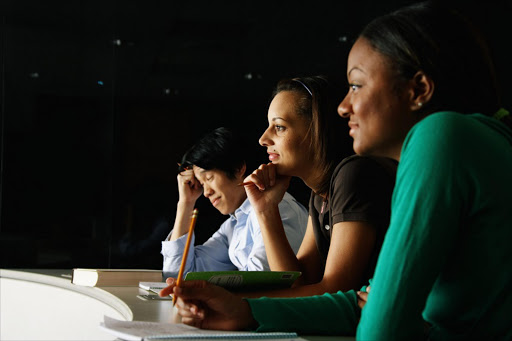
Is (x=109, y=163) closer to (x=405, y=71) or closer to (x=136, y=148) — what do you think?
(x=136, y=148)

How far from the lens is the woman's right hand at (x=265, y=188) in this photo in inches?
77.5

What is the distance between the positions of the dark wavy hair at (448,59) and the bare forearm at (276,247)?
0.99 metres

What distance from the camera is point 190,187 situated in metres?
3.11

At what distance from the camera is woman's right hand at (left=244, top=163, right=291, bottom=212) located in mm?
1970

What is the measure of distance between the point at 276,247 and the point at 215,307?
0.78m

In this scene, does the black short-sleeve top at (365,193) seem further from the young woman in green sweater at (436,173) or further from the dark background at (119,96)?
the dark background at (119,96)

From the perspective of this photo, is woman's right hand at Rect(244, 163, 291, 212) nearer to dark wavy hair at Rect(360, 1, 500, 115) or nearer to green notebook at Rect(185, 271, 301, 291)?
green notebook at Rect(185, 271, 301, 291)

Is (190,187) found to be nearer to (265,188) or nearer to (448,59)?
(265,188)

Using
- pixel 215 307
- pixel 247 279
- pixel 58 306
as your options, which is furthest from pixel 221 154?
pixel 215 307

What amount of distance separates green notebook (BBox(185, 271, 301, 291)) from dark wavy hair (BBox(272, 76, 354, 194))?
1.90 feet

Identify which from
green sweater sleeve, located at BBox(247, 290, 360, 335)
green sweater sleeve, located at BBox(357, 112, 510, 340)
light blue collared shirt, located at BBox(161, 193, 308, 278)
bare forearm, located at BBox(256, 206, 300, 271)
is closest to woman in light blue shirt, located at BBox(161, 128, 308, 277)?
light blue collared shirt, located at BBox(161, 193, 308, 278)

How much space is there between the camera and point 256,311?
1093mm

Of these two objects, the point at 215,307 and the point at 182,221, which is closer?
the point at 215,307

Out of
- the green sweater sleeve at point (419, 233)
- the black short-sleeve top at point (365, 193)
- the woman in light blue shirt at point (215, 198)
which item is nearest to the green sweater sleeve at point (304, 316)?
the green sweater sleeve at point (419, 233)
